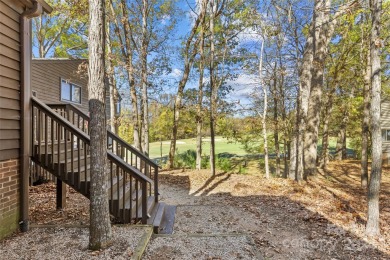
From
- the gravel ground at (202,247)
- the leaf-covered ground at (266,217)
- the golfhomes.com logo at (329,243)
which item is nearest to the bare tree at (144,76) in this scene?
the leaf-covered ground at (266,217)

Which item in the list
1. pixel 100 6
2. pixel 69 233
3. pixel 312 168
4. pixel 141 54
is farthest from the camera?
pixel 141 54

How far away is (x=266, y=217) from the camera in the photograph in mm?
5766

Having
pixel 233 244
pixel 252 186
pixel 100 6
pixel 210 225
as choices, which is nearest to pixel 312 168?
pixel 252 186

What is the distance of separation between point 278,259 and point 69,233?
316cm

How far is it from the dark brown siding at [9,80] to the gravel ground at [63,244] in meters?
1.20

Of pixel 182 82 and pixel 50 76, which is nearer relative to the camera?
pixel 50 76

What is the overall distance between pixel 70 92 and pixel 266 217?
11.5m

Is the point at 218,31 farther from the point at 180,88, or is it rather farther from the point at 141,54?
the point at 141,54

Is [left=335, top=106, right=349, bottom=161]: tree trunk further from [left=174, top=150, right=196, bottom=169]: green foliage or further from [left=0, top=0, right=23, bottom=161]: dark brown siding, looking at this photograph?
[left=0, top=0, right=23, bottom=161]: dark brown siding

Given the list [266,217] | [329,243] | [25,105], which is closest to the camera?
[25,105]

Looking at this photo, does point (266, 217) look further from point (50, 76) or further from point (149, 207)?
point (50, 76)

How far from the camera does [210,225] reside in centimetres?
519

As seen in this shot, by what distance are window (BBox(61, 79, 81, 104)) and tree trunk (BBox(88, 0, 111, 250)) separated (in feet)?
34.2

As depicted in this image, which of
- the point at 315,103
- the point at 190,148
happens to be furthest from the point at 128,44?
the point at 190,148
